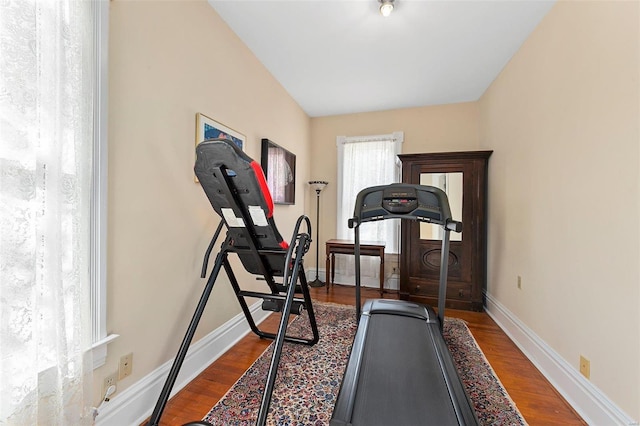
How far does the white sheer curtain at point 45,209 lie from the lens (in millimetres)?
836

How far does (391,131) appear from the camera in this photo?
Result: 3934mm

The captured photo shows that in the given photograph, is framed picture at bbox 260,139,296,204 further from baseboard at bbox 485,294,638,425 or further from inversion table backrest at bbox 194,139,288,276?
baseboard at bbox 485,294,638,425

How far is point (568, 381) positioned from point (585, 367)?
0.17 metres

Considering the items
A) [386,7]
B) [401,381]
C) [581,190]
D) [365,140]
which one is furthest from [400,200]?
[365,140]

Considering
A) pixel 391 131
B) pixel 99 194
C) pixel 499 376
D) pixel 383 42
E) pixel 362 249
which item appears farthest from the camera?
pixel 391 131

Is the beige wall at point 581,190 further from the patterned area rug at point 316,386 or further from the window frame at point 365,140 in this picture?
the window frame at point 365,140

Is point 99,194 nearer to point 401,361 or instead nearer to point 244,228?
point 244,228

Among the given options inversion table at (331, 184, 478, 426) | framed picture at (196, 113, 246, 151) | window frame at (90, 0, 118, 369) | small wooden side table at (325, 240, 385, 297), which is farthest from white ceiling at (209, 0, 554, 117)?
small wooden side table at (325, 240, 385, 297)

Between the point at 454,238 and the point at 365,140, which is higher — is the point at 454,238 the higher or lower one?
→ the lower one

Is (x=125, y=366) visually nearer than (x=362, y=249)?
Yes

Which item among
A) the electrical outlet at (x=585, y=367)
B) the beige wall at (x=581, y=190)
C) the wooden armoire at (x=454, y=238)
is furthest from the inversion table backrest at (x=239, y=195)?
the wooden armoire at (x=454, y=238)

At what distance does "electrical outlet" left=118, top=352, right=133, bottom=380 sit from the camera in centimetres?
132

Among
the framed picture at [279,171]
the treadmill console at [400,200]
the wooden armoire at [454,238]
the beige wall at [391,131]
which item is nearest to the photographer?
the treadmill console at [400,200]

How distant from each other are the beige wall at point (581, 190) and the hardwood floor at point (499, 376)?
0.26 m
